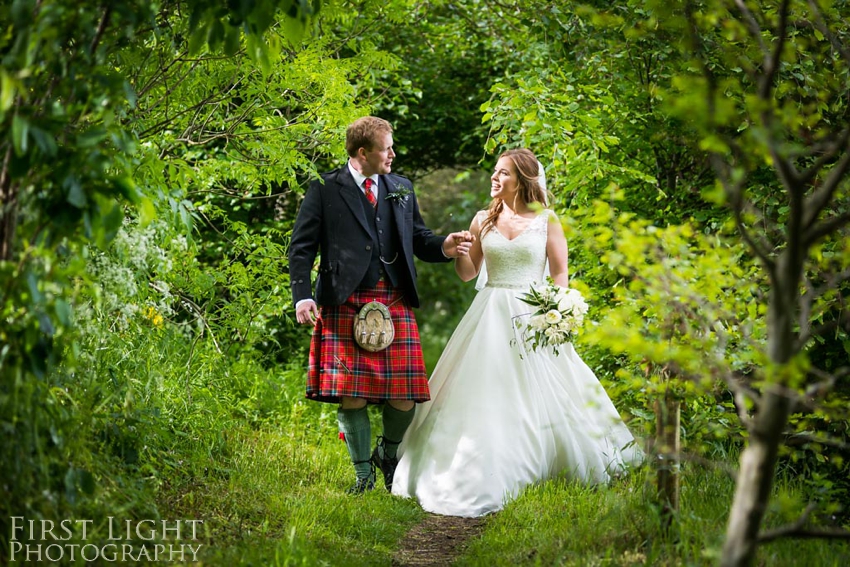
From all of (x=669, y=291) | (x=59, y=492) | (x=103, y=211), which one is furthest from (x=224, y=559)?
(x=669, y=291)

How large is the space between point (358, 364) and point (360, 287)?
0.41m

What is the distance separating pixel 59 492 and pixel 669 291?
1985 mm

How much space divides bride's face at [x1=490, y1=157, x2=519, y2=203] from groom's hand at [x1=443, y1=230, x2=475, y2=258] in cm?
37

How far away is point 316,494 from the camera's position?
4.53m

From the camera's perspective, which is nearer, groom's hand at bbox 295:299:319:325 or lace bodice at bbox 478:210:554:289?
groom's hand at bbox 295:299:319:325

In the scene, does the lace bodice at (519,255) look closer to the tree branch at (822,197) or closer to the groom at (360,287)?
the groom at (360,287)

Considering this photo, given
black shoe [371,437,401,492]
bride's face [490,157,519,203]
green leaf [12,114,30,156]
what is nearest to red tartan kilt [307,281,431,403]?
black shoe [371,437,401,492]

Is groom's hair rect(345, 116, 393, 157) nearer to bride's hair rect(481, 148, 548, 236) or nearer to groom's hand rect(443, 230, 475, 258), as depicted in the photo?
groom's hand rect(443, 230, 475, 258)

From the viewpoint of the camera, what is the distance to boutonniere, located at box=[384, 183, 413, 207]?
16.5ft

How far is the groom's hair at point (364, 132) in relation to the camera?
486 cm

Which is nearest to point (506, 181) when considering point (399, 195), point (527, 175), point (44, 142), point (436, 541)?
point (527, 175)

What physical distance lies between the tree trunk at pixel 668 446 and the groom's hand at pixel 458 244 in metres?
1.82

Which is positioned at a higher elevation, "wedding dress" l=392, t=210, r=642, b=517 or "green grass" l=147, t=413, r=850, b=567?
"wedding dress" l=392, t=210, r=642, b=517

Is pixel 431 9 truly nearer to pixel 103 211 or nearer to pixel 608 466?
pixel 608 466
